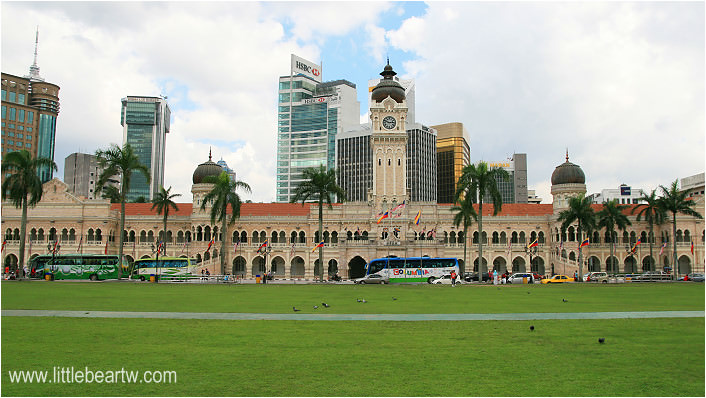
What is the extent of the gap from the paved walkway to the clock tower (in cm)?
6176

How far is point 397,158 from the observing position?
86312 millimetres

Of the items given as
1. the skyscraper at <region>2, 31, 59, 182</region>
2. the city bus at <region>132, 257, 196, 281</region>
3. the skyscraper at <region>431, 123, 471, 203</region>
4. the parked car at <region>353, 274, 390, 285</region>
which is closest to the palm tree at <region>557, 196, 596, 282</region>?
the parked car at <region>353, 274, 390, 285</region>

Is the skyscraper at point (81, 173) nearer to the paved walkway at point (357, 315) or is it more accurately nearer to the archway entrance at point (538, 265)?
the archway entrance at point (538, 265)

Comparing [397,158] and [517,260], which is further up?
[397,158]

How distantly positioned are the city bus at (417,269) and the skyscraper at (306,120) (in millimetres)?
127146

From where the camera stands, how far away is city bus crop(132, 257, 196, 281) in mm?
60812

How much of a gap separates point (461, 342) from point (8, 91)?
18569 cm

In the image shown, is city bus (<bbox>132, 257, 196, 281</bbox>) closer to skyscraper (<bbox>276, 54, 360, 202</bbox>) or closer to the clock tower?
the clock tower

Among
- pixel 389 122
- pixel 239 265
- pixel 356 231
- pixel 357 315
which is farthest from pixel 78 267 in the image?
pixel 389 122

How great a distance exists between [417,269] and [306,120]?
138 meters

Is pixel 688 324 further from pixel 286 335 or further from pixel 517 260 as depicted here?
pixel 517 260

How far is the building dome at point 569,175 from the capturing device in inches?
3238

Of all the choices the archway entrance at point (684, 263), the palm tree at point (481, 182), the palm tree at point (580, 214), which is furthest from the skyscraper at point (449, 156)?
the palm tree at point (481, 182)

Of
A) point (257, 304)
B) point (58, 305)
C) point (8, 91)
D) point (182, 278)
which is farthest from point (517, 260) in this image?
point (8, 91)
